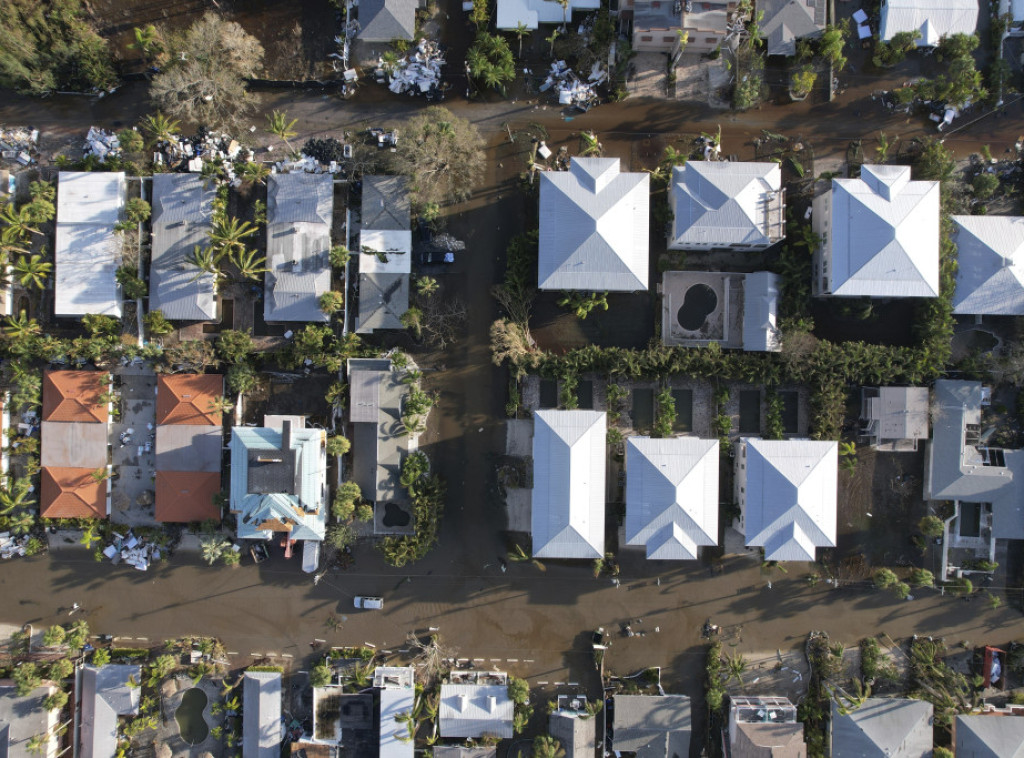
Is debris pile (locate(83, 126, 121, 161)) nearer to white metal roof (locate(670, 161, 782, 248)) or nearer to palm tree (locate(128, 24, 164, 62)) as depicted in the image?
palm tree (locate(128, 24, 164, 62))

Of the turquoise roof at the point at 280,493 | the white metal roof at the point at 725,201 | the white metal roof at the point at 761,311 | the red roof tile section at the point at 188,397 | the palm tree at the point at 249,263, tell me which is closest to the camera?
the white metal roof at the point at 725,201

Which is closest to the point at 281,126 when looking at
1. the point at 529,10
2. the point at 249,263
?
the point at 249,263

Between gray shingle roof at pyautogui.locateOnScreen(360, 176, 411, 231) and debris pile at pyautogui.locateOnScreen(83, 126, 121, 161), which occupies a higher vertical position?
debris pile at pyautogui.locateOnScreen(83, 126, 121, 161)

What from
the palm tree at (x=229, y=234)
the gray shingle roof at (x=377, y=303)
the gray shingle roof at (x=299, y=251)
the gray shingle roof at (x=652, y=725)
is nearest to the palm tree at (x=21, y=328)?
the palm tree at (x=229, y=234)

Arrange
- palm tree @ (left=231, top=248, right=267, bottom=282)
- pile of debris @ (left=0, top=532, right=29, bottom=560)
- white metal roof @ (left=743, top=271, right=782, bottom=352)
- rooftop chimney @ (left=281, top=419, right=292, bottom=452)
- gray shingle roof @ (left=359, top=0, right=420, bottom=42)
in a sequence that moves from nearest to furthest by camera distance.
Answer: rooftop chimney @ (left=281, top=419, right=292, bottom=452) < white metal roof @ (left=743, top=271, right=782, bottom=352) < palm tree @ (left=231, top=248, right=267, bottom=282) < gray shingle roof @ (left=359, top=0, right=420, bottom=42) < pile of debris @ (left=0, top=532, right=29, bottom=560)

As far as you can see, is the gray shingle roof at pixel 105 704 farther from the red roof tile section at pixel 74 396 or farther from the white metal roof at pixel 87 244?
the white metal roof at pixel 87 244

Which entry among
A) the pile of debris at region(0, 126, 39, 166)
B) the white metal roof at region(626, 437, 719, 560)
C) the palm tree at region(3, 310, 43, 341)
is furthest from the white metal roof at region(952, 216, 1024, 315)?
the pile of debris at region(0, 126, 39, 166)
